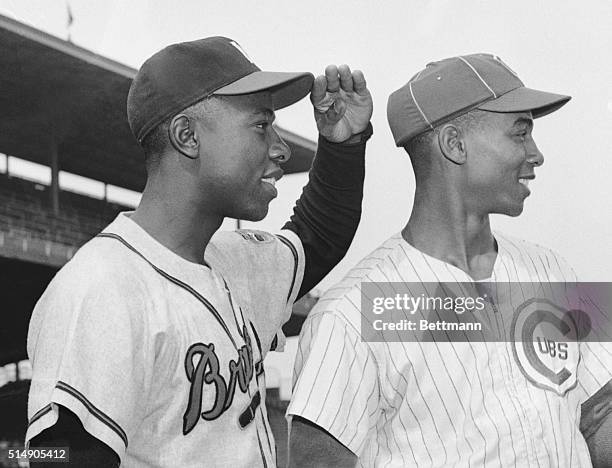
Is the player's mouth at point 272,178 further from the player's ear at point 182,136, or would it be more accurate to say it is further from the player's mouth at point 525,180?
the player's mouth at point 525,180

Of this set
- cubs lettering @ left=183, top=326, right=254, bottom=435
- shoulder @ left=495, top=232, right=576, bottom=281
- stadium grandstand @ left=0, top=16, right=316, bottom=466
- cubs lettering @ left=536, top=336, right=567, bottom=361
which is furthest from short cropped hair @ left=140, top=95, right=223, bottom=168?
stadium grandstand @ left=0, top=16, right=316, bottom=466

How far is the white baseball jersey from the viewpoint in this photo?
1.67m

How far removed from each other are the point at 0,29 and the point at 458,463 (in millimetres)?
11981

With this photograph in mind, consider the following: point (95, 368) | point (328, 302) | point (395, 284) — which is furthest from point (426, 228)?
point (95, 368)

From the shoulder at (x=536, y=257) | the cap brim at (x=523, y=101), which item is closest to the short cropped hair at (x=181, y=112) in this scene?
the cap brim at (x=523, y=101)

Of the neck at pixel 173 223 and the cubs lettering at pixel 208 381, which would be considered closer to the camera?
the cubs lettering at pixel 208 381

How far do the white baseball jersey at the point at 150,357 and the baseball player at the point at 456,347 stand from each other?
0.52 feet

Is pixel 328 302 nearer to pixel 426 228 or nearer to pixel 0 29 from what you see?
pixel 426 228

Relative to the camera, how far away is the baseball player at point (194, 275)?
5.51 ft

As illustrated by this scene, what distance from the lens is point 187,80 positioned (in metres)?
2.09

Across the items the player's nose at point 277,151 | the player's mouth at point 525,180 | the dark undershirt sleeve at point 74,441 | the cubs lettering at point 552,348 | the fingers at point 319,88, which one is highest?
the fingers at point 319,88

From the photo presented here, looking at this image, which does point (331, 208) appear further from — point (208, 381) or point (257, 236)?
point (208, 381)

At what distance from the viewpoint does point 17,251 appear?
480 inches

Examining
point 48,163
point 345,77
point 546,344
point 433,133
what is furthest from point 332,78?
point 48,163
